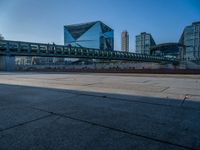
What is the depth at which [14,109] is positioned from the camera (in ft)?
12.5

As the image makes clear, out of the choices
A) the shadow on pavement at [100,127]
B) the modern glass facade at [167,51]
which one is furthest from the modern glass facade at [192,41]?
the shadow on pavement at [100,127]

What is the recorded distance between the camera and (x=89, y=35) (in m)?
101

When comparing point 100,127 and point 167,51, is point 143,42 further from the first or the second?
point 100,127

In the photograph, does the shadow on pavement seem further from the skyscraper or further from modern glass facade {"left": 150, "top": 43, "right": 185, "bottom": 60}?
the skyscraper

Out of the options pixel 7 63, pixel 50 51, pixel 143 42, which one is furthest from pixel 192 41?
pixel 7 63

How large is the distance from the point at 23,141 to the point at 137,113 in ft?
7.19

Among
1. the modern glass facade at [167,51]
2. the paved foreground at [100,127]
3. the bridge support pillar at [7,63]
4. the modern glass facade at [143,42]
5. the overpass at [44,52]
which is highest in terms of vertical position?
the modern glass facade at [143,42]

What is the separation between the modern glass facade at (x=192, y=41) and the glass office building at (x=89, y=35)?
44349 mm

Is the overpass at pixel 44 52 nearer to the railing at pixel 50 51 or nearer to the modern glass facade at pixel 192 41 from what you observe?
the railing at pixel 50 51

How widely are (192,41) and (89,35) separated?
192 feet

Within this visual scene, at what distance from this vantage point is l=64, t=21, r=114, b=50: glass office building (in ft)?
323

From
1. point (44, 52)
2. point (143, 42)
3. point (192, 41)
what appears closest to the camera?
point (44, 52)

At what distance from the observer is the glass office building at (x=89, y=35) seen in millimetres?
98312

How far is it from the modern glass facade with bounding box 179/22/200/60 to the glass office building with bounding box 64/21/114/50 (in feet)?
146
